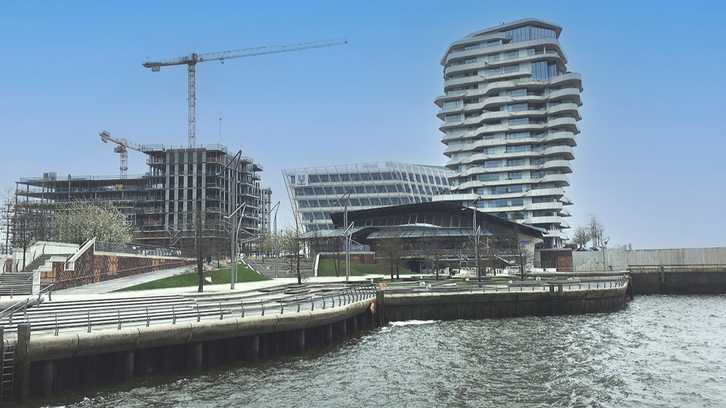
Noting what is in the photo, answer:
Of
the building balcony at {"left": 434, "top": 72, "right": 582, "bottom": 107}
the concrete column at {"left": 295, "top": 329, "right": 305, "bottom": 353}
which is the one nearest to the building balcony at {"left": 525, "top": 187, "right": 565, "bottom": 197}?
the building balcony at {"left": 434, "top": 72, "right": 582, "bottom": 107}

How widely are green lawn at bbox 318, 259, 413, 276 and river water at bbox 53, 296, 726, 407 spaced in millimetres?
56450

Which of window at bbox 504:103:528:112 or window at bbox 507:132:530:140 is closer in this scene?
window at bbox 507:132:530:140

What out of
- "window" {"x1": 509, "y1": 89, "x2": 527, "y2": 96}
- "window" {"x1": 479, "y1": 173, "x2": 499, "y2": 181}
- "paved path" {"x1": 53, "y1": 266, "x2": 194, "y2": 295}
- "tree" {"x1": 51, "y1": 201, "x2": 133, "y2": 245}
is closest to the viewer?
"paved path" {"x1": 53, "y1": 266, "x2": 194, "y2": 295}

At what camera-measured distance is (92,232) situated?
10875cm

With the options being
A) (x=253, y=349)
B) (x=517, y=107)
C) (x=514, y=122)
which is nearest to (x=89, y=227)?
(x=253, y=349)

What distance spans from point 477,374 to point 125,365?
704 inches

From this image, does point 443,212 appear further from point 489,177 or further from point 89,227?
point 89,227

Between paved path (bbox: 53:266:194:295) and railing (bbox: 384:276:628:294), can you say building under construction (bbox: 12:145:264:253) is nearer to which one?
paved path (bbox: 53:266:194:295)

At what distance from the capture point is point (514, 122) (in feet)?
584

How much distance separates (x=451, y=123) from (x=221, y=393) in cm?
16840

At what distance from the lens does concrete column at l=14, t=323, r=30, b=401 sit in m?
25.5

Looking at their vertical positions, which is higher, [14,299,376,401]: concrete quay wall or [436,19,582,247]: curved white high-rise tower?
[436,19,582,247]: curved white high-rise tower

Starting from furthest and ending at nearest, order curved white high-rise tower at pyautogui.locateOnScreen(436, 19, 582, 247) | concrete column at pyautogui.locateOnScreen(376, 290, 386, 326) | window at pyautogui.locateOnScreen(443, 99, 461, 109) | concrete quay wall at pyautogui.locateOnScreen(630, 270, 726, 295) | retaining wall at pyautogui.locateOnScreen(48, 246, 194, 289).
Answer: window at pyautogui.locateOnScreen(443, 99, 461, 109), curved white high-rise tower at pyautogui.locateOnScreen(436, 19, 582, 247), concrete quay wall at pyautogui.locateOnScreen(630, 270, 726, 295), retaining wall at pyautogui.locateOnScreen(48, 246, 194, 289), concrete column at pyautogui.locateOnScreen(376, 290, 386, 326)

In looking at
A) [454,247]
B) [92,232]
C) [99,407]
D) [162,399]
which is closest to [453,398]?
[162,399]
